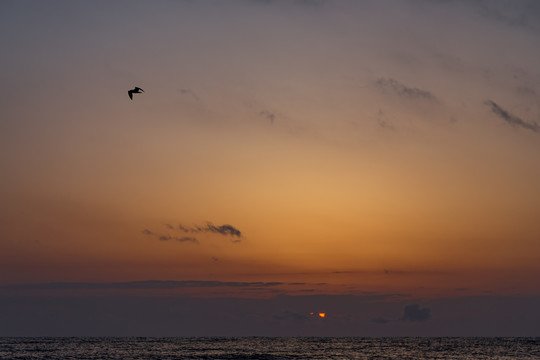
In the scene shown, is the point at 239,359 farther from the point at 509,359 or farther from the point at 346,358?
the point at 509,359

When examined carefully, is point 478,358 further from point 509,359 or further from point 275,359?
point 275,359

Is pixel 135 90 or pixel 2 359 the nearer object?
pixel 135 90

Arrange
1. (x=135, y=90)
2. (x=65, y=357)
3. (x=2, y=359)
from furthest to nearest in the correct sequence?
(x=65, y=357) → (x=2, y=359) → (x=135, y=90)

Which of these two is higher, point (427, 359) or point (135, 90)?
point (135, 90)

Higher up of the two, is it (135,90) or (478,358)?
(135,90)

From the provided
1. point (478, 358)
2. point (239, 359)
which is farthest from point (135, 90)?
point (478, 358)

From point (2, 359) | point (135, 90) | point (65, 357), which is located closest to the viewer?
point (135, 90)

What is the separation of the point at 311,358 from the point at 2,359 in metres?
72.8

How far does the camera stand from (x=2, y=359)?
138m

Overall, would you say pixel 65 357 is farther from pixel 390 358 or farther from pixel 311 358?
pixel 390 358

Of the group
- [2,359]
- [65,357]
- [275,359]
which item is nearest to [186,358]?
[275,359]

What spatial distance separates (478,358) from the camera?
14638 centimetres

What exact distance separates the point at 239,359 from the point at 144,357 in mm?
24268

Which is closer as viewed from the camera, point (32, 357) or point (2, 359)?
point (2, 359)
